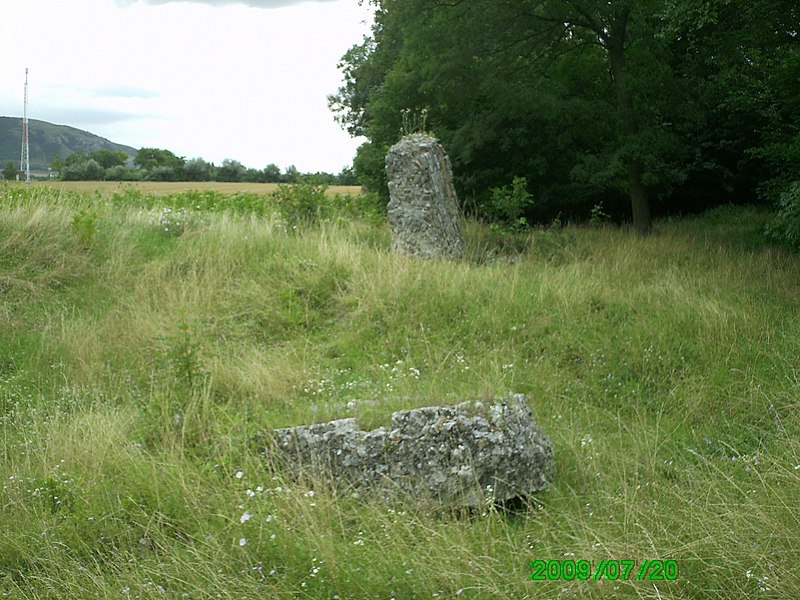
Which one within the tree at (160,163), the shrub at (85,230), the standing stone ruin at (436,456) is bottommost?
the standing stone ruin at (436,456)

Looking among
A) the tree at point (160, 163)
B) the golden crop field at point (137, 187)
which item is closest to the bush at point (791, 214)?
the golden crop field at point (137, 187)

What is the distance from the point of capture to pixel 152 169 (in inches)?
1336

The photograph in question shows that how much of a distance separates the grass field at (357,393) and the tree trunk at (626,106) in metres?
2.18

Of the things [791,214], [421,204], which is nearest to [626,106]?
[791,214]

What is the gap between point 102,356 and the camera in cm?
838

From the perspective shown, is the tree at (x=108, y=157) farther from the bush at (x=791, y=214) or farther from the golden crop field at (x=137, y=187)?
the bush at (x=791, y=214)

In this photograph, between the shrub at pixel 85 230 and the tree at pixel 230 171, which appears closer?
the shrub at pixel 85 230

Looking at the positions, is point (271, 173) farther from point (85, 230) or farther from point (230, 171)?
point (85, 230)

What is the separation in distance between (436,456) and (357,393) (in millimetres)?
1915

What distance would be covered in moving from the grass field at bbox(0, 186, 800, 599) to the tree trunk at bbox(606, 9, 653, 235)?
2184mm

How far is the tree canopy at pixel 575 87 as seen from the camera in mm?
14672

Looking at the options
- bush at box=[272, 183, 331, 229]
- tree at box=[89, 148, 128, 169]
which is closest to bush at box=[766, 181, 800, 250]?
bush at box=[272, 183, 331, 229]

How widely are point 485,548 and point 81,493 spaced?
2652 millimetres

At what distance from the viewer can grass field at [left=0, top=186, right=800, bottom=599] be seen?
4184 millimetres
